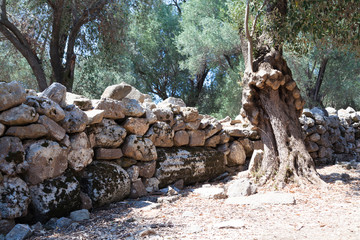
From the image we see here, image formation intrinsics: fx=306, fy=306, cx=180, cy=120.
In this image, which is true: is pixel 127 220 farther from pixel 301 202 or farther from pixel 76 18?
pixel 76 18

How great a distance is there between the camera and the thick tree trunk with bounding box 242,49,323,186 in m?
5.73

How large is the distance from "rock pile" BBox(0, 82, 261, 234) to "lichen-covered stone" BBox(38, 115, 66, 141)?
0.04ft

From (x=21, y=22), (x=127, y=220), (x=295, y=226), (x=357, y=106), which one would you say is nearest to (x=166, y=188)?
(x=127, y=220)

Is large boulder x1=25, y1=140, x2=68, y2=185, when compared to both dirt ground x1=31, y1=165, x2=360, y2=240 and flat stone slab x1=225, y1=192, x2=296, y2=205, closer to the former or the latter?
dirt ground x1=31, y1=165, x2=360, y2=240

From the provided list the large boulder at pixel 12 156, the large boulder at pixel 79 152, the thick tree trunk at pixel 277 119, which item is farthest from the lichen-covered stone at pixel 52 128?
the thick tree trunk at pixel 277 119

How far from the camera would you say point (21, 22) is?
8.94m

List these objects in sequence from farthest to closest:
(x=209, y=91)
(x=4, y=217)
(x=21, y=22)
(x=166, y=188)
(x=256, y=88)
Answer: (x=209, y=91)
(x=21, y=22)
(x=256, y=88)
(x=166, y=188)
(x=4, y=217)

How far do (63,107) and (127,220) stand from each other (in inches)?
74.1

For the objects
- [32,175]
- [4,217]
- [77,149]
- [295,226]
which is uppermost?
[77,149]

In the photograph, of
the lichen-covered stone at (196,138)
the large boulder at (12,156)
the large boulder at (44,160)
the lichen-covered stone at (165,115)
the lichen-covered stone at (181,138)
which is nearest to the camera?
the large boulder at (12,156)

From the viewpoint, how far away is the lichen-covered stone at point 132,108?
17.2 ft

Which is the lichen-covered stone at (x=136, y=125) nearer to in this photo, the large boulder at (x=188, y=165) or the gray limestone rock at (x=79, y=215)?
the large boulder at (x=188, y=165)

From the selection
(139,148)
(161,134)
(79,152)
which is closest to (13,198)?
(79,152)

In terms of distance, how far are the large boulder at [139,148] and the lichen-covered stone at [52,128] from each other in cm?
125
